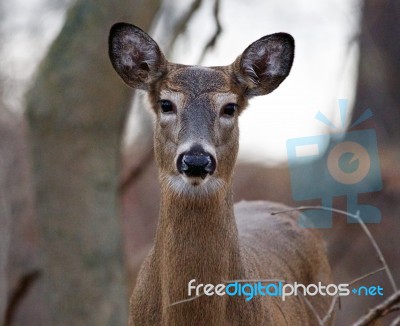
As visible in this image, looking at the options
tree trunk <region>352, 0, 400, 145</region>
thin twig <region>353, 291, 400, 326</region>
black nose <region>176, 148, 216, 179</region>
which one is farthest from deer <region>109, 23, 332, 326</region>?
tree trunk <region>352, 0, 400, 145</region>

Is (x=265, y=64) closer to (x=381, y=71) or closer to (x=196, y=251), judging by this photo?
(x=196, y=251)

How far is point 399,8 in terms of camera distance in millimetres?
15828

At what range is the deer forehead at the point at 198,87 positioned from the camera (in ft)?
20.1

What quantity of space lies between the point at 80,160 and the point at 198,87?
17.8 feet

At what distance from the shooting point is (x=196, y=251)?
5980 millimetres

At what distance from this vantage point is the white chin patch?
5.89m

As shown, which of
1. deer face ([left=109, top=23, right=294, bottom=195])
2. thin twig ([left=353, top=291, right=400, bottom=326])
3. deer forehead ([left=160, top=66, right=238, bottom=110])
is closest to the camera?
thin twig ([left=353, top=291, right=400, bottom=326])

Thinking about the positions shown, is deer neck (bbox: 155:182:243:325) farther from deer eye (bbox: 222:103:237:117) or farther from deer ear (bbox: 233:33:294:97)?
deer ear (bbox: 233:33:294:97)

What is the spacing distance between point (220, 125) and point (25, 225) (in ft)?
38.2

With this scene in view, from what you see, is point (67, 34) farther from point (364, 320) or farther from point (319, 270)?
point (364, 320)

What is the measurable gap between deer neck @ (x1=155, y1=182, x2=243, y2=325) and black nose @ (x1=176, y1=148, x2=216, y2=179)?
39 cm

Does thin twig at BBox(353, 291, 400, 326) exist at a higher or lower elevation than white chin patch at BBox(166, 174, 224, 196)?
lower

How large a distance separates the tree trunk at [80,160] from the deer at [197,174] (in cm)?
450

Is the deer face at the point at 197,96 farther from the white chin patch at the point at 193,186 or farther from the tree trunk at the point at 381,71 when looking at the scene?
the tree trunk at the point at 381,71
